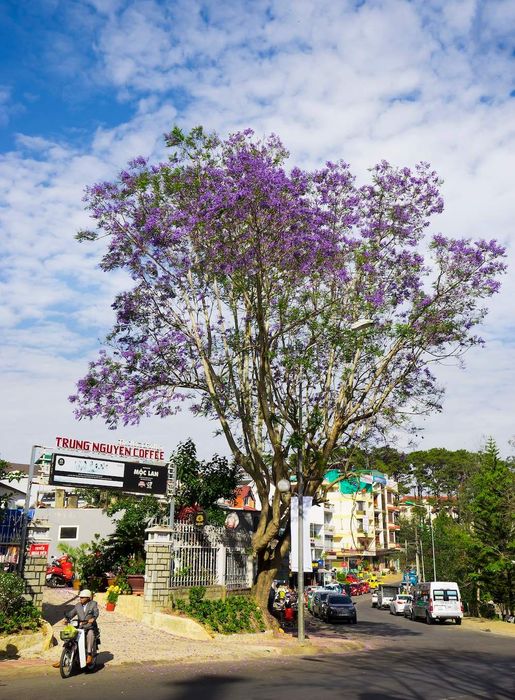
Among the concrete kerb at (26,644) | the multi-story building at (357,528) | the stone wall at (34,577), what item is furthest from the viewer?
the multi-story building at (357,528)

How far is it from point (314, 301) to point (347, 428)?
4676mm

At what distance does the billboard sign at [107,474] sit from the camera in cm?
1948

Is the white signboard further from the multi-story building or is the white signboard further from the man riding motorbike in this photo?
the multi-story building

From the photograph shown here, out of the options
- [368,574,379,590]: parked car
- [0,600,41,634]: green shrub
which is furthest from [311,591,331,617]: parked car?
[368,574,379,590]: parked car

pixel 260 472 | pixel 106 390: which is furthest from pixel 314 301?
pixel 106 390

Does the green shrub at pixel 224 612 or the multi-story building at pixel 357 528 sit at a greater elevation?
the multi-story building at pixel 357 528

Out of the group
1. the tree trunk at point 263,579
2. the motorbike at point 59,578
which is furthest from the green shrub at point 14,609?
the motorbike at point 59,578

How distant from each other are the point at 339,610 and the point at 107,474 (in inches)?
615

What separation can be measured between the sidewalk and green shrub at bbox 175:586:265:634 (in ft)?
1.61

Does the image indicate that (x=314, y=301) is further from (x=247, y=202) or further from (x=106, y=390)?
(x=106, y=390)

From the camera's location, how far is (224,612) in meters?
18.6

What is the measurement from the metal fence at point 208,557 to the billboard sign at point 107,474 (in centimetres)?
219

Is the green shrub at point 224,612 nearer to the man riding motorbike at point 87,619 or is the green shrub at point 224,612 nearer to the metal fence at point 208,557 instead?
the metal fence at point 208,557

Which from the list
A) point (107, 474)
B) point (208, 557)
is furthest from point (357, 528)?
point (107, 474)
